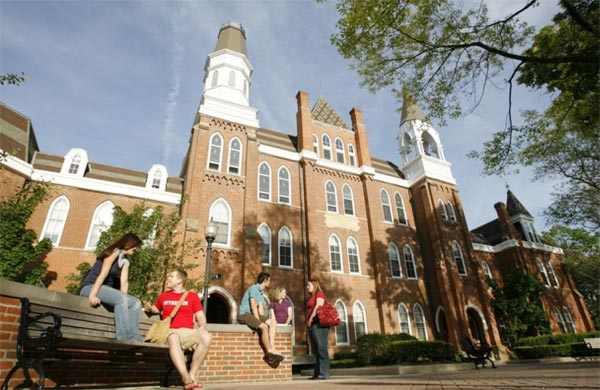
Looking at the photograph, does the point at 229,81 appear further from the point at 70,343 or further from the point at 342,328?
the point at 70,343

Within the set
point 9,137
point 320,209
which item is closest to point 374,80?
point 320,209

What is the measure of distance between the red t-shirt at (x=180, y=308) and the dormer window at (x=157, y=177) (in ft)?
51.2

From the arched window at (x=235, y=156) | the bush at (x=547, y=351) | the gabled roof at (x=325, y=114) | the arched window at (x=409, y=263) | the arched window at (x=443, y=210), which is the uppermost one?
the gabled roof at (x=325, y=114)

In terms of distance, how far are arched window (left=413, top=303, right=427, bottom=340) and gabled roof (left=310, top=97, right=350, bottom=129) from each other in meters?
14.5

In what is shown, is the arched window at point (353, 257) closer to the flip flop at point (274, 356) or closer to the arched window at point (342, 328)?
the arched window at point (342, 328)

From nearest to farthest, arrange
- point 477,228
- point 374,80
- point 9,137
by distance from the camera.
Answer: point 374,80 < point 9,137 < point 477,228

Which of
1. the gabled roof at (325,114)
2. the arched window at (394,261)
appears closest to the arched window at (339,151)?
the gabled roof at (325,114)

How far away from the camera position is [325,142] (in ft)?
79.0

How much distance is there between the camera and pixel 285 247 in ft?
61.0

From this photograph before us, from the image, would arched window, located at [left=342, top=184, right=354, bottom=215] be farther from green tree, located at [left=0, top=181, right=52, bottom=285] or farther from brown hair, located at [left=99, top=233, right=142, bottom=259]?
brown hair, located at [left=99, top=233, right=142, bottom=259]

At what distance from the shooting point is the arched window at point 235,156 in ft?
60.5

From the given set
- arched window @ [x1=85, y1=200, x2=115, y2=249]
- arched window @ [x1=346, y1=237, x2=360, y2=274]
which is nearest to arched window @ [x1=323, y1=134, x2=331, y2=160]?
arched window @ [x1=346, y1=237, x2=360, y2=274]

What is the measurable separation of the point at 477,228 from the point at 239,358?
116 feet

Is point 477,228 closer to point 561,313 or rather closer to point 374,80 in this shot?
point 561,313
